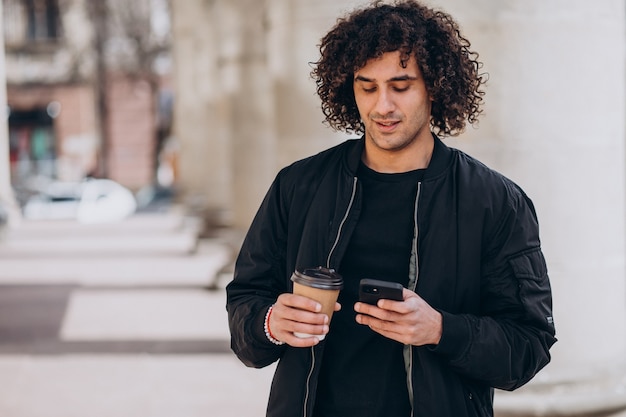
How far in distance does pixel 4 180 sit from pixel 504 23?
18882 mm

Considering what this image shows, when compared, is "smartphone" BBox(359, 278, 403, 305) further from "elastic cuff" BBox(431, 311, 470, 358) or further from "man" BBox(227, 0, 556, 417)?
"elastic cuff" BBox(431, 311, 470, 358)

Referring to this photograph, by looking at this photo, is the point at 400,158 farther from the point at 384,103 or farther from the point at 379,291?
the point at 379,291

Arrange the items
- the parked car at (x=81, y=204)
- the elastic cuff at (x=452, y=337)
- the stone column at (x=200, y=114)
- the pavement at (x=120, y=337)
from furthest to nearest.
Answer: the parked car at (x=81, y=204) → the stone column at (x=200, y=114) → the pavement at (x=120, y=337) → the elastic cuff at (x=452, y=337)

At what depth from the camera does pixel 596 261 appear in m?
5.04

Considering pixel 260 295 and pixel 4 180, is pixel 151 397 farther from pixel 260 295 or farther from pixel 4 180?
pixel 4 180

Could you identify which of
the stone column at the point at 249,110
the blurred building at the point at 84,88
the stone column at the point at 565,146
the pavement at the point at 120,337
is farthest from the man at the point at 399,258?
the blurred building at the point at 84,88

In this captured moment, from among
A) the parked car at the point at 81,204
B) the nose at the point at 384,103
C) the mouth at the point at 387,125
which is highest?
the nose at the point at 384,103

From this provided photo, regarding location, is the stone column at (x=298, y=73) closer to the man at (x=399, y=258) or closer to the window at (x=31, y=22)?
the man at (x=399, y=258)

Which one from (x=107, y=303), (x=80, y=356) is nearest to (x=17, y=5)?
(x=107, y=303)

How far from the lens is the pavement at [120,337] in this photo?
6371 mm

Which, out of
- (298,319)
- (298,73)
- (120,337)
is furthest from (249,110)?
(298,319)

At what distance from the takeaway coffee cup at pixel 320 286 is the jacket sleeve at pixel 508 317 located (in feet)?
1.05

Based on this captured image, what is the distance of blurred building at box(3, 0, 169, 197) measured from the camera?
1500 inches

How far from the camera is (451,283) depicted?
2.51 m
